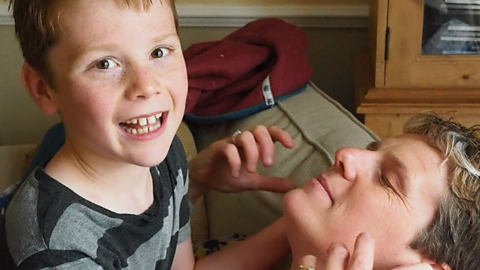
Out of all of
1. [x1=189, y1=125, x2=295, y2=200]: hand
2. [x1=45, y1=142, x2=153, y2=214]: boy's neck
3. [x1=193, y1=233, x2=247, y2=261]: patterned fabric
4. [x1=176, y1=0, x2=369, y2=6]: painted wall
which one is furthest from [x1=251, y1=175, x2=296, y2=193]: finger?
[x1=176, y1=0, x2=369, y2=6]: painted wall

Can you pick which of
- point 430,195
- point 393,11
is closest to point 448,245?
point 430,195

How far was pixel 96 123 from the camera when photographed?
32.2 inches

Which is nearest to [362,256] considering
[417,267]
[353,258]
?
[353,258]

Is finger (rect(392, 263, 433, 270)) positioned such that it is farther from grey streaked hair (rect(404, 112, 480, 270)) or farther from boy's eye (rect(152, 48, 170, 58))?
boy's eye (rect(152, 48, 170, 58))

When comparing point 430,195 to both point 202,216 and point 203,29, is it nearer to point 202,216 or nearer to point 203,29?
point 202,216

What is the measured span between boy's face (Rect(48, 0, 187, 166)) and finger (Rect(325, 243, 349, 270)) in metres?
0.29

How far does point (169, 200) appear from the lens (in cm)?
108

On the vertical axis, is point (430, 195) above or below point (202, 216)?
above

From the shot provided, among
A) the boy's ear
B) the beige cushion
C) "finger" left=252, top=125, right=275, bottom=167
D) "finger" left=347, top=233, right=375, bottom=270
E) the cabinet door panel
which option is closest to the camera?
"finger" left=347, top=233, right=375, bottom=270

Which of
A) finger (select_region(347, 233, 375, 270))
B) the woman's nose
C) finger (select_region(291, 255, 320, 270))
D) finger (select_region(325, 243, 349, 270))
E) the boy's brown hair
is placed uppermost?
the boy's brown hair

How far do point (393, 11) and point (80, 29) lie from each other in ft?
2.88

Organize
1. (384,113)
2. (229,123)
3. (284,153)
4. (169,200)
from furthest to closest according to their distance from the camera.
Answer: (229,123)
(384,113)
(284,153)
(169,200)

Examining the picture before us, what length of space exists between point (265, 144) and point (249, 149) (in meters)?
0.03

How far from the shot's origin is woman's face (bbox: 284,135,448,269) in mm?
923
